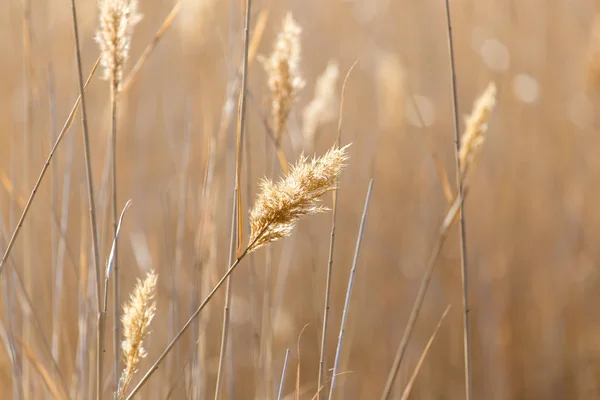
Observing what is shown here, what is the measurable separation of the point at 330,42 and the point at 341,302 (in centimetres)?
92

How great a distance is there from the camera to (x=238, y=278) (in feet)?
6.78

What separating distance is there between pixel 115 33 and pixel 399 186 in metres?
1.58

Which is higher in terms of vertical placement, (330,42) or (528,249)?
(330,42)

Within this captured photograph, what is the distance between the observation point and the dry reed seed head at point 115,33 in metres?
0.57

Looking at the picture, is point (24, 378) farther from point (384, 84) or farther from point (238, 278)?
point (238, 278)

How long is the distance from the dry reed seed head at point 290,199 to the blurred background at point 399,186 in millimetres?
798

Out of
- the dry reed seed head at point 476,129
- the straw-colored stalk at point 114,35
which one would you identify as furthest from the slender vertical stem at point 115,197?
the dry reed seed head at point 476,129

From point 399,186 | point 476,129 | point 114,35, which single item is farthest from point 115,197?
point 399,186

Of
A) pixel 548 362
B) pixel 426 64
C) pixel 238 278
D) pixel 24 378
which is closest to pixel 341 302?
pixel 238 278

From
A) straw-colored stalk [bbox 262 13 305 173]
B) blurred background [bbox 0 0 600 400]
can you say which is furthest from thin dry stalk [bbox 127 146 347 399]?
blurred background [bbox 0 0 600 400]

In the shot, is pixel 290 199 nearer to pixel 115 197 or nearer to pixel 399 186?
pixel 115 197

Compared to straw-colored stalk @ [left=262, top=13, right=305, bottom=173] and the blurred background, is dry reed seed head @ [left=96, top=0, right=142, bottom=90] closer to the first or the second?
straw-colored stalk @ [left=262, top=13, right=305, bottom=173]

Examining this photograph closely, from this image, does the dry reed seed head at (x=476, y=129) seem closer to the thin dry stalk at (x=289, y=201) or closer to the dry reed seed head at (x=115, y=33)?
the thin dry stalk at (x=289, y=201)

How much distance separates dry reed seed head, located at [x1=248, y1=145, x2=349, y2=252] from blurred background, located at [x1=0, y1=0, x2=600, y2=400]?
0.80 metres
